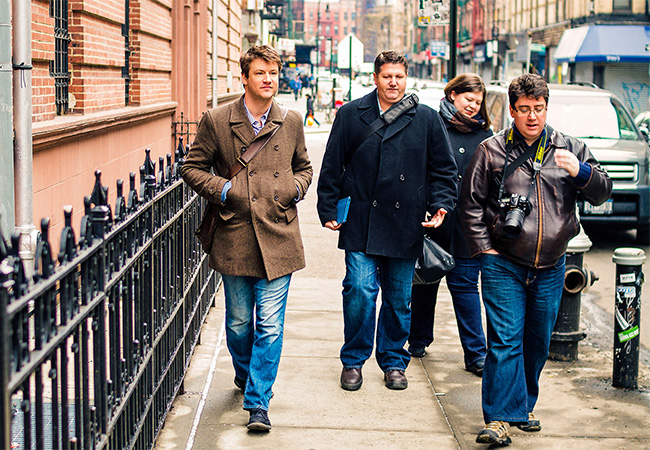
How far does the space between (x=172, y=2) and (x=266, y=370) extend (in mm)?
11443

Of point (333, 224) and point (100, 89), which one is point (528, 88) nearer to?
point (333, 224)

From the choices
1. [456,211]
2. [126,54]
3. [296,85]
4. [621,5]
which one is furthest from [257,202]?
[296,85]

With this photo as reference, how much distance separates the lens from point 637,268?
19.7 ft

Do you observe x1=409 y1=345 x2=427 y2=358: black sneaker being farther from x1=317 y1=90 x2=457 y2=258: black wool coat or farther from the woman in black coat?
x1=317 y1=90 x2=457 y2=258: black wool coat

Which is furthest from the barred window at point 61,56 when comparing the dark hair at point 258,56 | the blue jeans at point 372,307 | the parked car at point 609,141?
the parked car at point 609,141

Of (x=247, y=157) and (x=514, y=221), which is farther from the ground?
(x=247, y=157)

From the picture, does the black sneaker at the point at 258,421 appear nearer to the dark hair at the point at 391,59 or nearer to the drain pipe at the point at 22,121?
the drain pipe at the point at 22,121

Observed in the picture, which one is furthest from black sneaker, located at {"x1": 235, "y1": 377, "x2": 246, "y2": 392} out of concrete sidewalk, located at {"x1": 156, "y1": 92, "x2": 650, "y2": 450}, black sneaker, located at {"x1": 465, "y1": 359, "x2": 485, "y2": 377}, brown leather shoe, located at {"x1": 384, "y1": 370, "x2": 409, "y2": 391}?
black sneaker, located at {"x1": 465, "y1": 359, "x2": 485, "y2": 377}

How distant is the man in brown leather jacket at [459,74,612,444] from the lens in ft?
15.9

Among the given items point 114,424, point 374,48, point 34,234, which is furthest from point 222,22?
point 374,48

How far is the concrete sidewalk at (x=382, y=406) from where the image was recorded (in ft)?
16.2

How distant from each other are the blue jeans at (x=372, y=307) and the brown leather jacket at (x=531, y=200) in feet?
3.06

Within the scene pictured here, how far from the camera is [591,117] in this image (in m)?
13.5

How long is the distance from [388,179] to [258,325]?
125 cm
